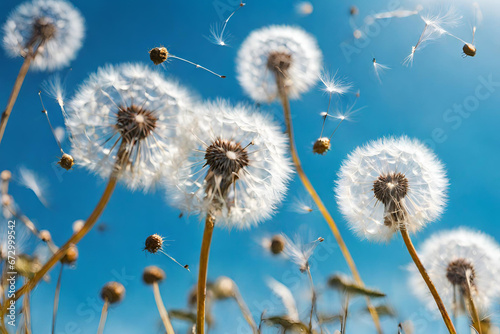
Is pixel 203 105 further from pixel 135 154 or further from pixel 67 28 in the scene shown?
pixel 67 28

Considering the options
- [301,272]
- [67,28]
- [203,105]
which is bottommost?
[301,272]

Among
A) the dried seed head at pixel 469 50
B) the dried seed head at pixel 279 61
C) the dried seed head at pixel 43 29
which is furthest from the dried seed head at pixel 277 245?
the dried seed head at pixel 43 29

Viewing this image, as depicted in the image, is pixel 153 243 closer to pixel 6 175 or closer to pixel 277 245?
pixel 6 175

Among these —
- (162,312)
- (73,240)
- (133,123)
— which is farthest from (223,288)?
(133,123)

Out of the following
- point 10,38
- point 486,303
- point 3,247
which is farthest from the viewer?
point 486,303

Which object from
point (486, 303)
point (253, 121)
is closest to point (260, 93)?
point (253, 121)

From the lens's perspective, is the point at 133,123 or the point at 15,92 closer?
the point at 15,92

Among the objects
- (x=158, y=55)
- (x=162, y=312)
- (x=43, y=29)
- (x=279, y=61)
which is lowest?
(x=162, y=312)
